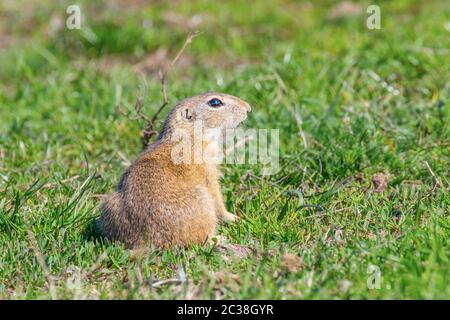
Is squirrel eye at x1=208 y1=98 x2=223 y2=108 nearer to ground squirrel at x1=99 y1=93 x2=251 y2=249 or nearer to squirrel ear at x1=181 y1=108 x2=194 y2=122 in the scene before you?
squirrel ear at x1=181 y1=108 x2=194 y2=122

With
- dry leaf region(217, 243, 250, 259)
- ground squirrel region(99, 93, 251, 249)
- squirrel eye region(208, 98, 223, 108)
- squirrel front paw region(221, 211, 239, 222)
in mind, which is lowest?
dry leaf region(217, 243, 250, 259)

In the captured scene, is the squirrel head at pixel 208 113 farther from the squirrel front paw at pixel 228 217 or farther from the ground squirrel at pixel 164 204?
the squirrel front paw at pixel 228 217

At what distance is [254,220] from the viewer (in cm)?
505

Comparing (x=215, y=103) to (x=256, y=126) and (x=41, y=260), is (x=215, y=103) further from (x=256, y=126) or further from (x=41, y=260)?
(x=41, y=260)

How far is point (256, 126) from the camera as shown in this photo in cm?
654

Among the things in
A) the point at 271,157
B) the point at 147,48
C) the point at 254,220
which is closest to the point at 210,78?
the point at 147,48

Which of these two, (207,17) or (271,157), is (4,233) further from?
(207,17)

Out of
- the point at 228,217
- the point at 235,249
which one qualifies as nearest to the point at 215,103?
the point at 228,217

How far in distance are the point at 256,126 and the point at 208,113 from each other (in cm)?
109

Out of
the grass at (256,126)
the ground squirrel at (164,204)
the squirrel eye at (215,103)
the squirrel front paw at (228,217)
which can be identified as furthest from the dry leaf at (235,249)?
the squirrel eye at (215,103)

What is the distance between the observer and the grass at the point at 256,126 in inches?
166

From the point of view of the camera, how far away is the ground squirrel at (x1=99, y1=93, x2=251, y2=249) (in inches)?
185

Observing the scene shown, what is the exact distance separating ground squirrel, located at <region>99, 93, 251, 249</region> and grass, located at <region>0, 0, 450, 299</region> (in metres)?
0.13

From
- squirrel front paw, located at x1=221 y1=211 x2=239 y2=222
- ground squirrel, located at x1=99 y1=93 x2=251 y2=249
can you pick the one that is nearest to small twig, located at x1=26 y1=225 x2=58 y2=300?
ground squirrel, located at x1=99 y1=93 x2=251 y2=249
